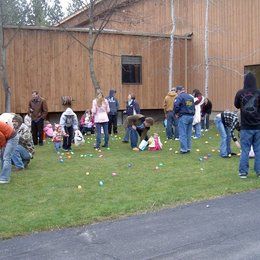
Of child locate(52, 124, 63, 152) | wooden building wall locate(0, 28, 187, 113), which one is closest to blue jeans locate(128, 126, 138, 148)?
child locate(52, 124, 63, 152)

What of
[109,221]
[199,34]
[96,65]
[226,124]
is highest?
[199,34]

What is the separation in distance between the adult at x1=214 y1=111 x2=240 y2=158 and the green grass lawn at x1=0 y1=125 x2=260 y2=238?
0.28m

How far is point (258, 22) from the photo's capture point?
2170 cm

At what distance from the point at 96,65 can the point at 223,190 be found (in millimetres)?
15866

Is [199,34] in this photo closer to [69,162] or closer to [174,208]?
[69,162]

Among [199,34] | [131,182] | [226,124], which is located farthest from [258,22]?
[131,182]

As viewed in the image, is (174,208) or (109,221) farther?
(174,208)

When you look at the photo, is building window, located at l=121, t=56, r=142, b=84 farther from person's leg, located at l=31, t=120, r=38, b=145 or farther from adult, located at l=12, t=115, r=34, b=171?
adult, located at l=12, t=115, r=34, b=171

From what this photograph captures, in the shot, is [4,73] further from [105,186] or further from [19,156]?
[105,186]

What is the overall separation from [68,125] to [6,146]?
16.7 feet

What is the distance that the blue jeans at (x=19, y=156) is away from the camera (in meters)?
10.8

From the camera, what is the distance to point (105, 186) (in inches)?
353

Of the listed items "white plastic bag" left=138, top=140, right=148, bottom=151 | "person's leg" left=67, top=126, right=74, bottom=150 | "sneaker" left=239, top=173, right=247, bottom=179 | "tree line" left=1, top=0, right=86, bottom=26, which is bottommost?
"sneaker" left=239, top=173, right=247, bottom=179

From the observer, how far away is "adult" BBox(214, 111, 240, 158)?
1157 cm
